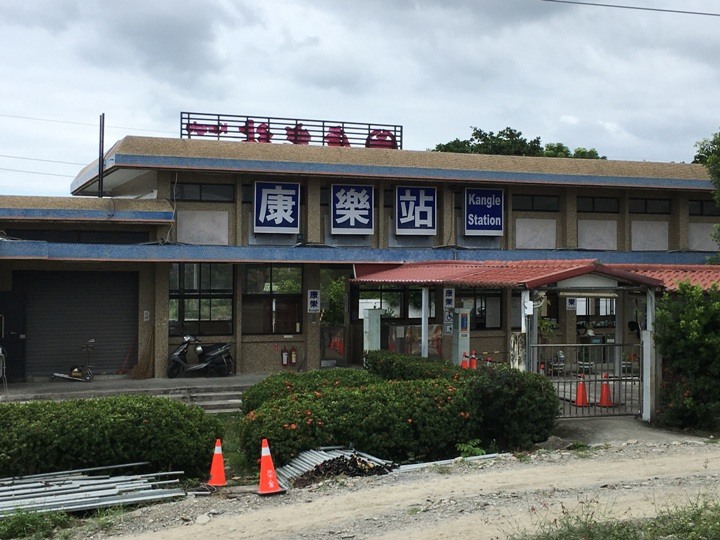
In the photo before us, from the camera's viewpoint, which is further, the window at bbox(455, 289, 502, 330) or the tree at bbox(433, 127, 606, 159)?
the tree at bbox(433, 127, 606, 159)

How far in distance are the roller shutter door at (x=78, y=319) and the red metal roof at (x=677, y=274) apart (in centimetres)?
1257

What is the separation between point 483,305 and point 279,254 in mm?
6588

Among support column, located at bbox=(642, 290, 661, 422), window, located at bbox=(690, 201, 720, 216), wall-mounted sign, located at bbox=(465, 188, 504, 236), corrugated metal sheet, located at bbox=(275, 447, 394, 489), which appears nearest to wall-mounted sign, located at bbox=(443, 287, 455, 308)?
support column, located at bbox=(642, 290, 661, 422)

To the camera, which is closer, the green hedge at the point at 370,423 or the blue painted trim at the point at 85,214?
the green hedge at the point at 370,423

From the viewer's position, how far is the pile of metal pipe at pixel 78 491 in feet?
31.5

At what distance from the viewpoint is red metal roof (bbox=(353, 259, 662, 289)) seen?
14.2 meters

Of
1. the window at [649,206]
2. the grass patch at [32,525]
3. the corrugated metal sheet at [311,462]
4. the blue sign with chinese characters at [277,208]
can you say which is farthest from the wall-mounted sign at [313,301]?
the grass patch at [32,525]

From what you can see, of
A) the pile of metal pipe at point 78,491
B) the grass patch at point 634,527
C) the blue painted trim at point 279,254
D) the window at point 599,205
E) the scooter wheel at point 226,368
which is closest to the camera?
the grass patch at point 634,527

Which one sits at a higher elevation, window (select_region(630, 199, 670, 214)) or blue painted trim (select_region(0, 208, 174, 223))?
window (select_region(630, 199, 670, 214))

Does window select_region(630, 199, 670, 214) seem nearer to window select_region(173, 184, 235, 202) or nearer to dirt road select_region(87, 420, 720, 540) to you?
window select_region(173, 184, 235, 202)

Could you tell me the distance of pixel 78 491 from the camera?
33.5 feet

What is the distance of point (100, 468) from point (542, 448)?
6530mm

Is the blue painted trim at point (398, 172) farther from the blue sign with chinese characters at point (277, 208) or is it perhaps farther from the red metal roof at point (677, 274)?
the red metal roof at point (677, 274)

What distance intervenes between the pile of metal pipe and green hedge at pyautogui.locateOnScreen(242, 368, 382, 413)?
350 centimetres
